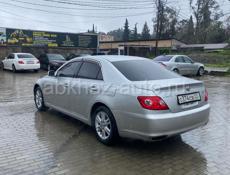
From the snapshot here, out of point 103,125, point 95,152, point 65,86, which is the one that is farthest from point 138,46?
point 95,152

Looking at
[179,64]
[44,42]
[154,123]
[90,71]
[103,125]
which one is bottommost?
[103,125]

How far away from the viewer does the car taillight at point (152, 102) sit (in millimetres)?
4125

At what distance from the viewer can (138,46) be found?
39.4m

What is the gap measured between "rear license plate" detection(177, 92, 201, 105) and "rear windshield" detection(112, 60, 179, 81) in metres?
0.62

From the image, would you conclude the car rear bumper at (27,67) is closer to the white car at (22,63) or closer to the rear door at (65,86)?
the white car at (22,63)

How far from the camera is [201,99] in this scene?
4832 mm

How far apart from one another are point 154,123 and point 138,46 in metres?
36.1

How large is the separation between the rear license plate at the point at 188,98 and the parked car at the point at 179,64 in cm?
1141

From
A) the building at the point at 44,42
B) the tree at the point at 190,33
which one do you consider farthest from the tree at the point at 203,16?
the building at the point at 44,42

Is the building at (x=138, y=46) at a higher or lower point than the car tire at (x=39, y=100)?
higher

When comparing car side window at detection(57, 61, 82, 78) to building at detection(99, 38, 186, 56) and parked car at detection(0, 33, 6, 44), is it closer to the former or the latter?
parked car at detection(0, 33, 6, 44)

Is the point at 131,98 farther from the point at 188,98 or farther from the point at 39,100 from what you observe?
the point at 39,100

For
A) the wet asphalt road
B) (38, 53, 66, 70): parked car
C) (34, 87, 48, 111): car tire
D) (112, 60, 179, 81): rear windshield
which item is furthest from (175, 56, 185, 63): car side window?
(112, 60, 179, 81): rear windshield

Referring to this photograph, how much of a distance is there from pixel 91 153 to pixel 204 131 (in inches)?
103
